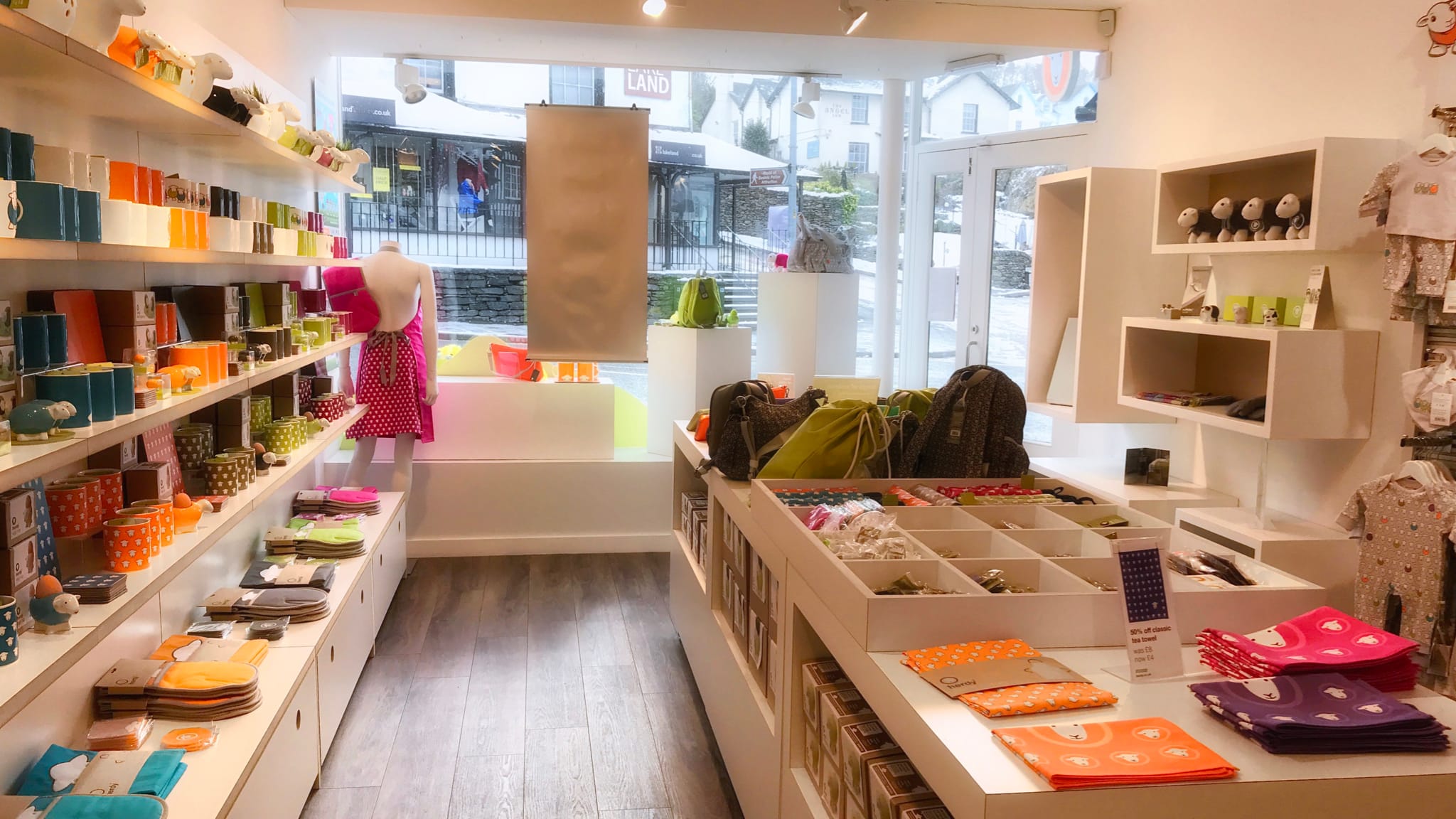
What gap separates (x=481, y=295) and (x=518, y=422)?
0.96m

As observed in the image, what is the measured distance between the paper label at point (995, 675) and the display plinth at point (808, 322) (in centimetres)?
432

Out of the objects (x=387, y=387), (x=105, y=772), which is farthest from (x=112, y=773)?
(x=387, y=387)

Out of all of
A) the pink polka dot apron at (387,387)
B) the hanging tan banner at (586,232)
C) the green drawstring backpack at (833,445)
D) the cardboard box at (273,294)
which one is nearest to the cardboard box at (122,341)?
the cardboard box at (273,294)

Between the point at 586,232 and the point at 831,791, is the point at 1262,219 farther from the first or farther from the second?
the point at 586,232

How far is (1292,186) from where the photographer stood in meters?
3.86

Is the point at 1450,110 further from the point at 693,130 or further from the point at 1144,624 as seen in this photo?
the point at 693,130

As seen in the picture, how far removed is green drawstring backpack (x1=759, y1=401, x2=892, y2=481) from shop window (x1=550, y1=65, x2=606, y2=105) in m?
3.77

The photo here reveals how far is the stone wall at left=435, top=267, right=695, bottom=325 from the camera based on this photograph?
646cm

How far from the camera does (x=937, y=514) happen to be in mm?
2717

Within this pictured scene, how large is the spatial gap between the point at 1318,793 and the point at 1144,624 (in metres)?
0.41

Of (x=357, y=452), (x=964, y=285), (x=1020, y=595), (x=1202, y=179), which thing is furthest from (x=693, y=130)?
(x=1020, y=595)

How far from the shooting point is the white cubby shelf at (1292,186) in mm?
3340

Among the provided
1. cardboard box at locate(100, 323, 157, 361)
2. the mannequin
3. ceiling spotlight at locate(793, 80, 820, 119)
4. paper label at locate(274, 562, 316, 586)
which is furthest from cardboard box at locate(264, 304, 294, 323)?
ceiling spotlight at locate(793, 80, 820, 119)

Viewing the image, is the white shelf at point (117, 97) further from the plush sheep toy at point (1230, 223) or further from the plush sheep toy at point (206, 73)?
the plush sheep toy at point (1230, 223)
